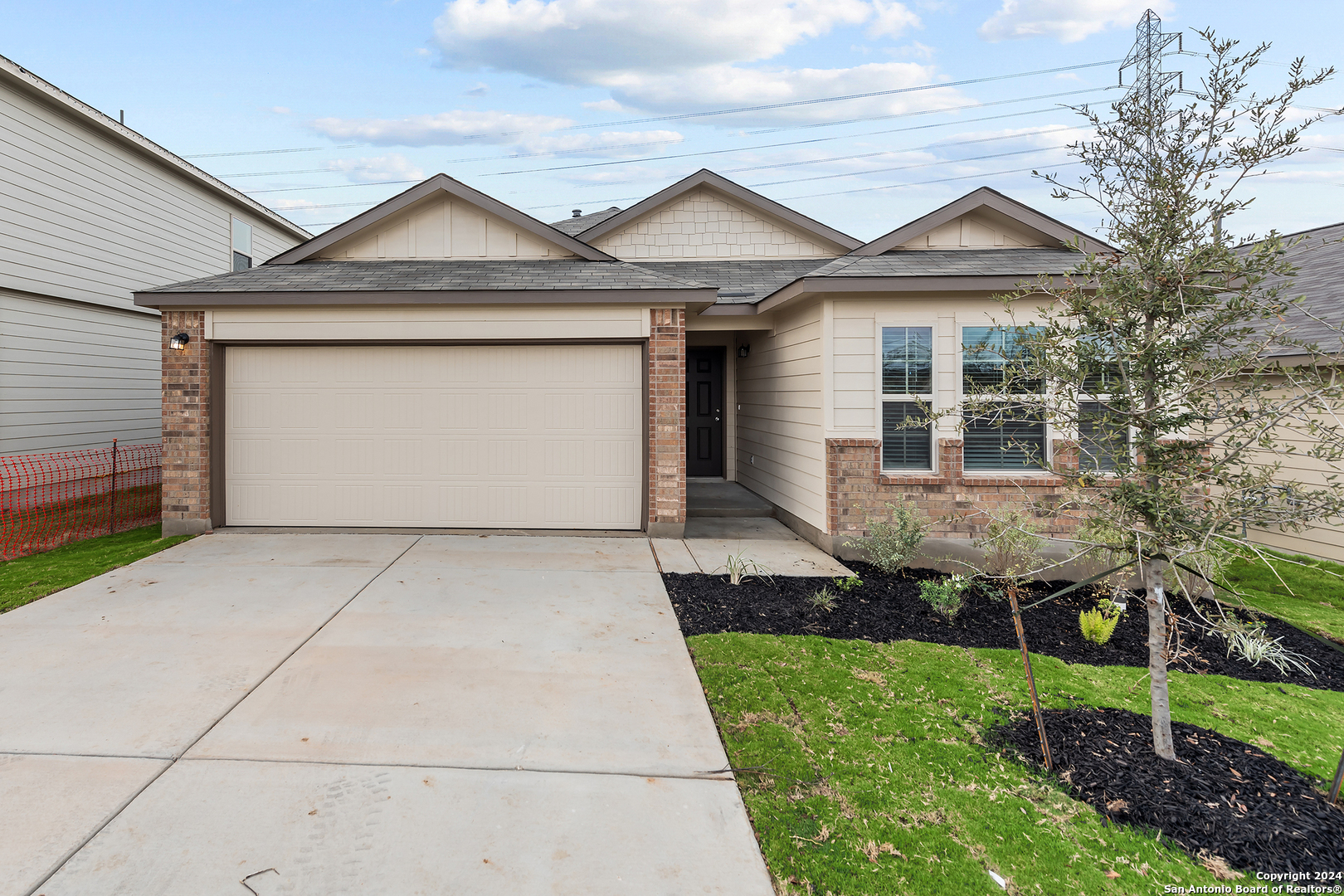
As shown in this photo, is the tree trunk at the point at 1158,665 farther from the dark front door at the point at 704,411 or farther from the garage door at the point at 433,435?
the dark front door at the point at 704,411

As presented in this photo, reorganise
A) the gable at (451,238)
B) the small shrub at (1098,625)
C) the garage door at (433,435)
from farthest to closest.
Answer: the gable at (451,238) < the garage door at (433,435) < the small shrub at (1098,625)

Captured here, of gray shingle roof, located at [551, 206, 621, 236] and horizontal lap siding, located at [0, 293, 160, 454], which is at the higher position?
gray shingle roof, located at [551, 206, 621, 236]

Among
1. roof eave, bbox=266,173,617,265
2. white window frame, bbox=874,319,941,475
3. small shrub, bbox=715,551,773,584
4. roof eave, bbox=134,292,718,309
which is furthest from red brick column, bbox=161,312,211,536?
white window frame, bbox=874,319,941,475

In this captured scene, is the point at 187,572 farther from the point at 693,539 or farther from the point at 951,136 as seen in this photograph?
the point at 951,136

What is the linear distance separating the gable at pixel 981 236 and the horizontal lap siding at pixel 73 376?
12.5m

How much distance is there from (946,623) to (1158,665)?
2362mm

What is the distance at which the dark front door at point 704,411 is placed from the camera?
12320 mm

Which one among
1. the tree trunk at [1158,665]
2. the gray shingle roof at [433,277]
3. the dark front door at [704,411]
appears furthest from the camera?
the dark front door at [704,411]

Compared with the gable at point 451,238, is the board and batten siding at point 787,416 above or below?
below

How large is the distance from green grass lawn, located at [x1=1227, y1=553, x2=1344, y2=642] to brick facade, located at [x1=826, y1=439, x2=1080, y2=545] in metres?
1.85

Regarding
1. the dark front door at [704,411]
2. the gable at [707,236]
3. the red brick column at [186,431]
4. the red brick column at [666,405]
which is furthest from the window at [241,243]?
the red brick column at [666,405]

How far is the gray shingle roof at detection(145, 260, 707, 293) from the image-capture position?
7852 millimetres

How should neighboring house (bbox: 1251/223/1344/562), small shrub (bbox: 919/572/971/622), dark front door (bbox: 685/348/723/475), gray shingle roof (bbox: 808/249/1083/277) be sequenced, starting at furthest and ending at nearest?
dark front door (bbox: 685/348/723/475) → neighboring house (bbox: 1251/223/1344/562) → gray shingle roof (bbox: 808/249/1083/277) → small shrub (bbox: 919/572/971/622)

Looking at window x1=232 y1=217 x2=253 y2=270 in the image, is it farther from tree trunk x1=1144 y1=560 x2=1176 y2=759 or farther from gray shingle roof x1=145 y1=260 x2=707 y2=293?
tree trunk x1=1144 y1=560 x2=1176 y2=759
